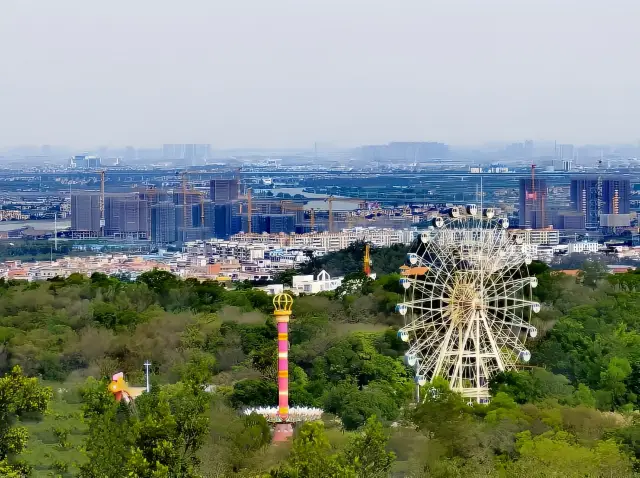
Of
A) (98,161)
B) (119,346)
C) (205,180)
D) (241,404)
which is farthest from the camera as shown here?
(98,161)

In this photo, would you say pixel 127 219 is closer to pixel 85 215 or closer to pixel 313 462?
pixel 85 215

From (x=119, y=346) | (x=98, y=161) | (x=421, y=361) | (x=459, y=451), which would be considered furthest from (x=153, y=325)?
(x=98, y=161)

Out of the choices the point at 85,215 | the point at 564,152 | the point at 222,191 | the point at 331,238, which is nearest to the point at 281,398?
the point at 331,238

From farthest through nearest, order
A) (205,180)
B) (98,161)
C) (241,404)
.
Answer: (98,161) → (205,180) → (241,404)

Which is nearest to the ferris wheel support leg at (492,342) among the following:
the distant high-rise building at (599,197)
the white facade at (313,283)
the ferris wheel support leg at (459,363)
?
the ferris wheel support leg at (459,363)

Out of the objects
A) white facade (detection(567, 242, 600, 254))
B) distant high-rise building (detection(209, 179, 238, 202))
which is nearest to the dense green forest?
white facade (detection(567, 242, 600, 254))

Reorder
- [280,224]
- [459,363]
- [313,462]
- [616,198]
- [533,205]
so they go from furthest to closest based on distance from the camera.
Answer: [616,198] → [280,224] → [533,205] → [459,363] → [313,462]

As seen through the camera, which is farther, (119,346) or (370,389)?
(119,346)

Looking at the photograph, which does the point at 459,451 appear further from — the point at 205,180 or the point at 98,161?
the point at 98,161
